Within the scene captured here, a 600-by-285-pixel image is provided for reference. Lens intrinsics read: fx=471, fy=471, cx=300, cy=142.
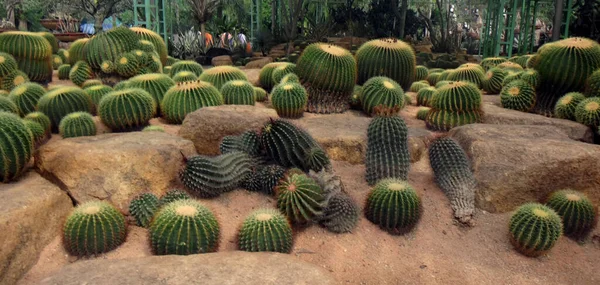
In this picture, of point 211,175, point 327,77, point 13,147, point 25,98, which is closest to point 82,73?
point 25,98

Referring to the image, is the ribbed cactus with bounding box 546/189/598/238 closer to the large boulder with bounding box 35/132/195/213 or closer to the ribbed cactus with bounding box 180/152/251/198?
the ribbed cactus with bounding box 180/152/251/198

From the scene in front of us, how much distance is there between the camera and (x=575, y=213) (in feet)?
12.8

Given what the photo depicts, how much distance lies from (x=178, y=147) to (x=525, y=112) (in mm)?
4358

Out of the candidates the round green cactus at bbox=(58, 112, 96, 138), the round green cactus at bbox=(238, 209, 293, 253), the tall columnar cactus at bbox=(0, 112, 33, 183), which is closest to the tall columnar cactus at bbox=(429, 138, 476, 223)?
the round green cactus at bbox=(238, 209, 293, 253)

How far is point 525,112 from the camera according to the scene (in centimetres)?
600

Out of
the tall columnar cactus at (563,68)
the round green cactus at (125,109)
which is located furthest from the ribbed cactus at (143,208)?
the tall columnar cactus at (563,68)

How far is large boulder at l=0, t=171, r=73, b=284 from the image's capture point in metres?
3.04

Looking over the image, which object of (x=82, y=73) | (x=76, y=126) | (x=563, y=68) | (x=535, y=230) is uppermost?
(x=563, y=68)

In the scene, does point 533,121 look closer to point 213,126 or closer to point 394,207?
point 394,207

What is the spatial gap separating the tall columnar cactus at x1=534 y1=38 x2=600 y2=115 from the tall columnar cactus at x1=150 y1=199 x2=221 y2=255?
4631 millimetres

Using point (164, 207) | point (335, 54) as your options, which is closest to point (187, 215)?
point (164, 207)

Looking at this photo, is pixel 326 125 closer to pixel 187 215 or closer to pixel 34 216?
pixel 187 215

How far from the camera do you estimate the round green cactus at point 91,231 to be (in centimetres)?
329

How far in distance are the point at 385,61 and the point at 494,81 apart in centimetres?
203
